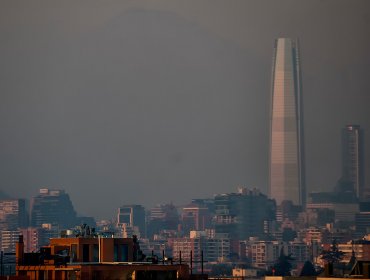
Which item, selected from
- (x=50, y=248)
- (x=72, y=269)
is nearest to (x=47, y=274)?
(x=72, y=269)

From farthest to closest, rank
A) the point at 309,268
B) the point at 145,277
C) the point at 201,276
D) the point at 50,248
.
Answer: the point at 309,268 < the point at 50,248 < the point at 201,276 < the point at 145,277

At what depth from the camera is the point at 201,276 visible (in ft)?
255

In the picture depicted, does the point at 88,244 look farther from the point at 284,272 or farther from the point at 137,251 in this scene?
the point at 284,272

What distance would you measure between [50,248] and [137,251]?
4967 mm

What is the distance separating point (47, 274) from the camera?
250ft

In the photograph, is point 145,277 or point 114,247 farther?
point 114,247

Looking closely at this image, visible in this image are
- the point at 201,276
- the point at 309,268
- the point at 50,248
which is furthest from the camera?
the point at 309,268

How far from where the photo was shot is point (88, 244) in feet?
278

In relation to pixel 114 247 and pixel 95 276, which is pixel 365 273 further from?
pixel 114 247

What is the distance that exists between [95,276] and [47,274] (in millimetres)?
3419

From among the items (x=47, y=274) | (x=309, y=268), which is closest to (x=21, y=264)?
(x=47, y=274)

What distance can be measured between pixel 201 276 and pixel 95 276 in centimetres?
556

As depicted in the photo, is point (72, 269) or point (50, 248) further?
point (50, 248)

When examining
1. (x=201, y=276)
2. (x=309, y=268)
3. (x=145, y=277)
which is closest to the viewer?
(x=145, y=277)
